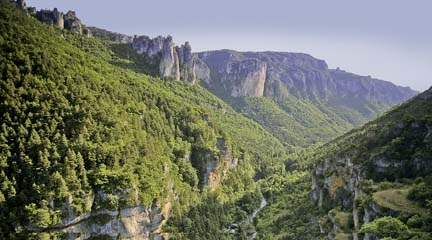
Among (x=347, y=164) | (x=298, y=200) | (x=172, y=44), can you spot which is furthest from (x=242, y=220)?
(x=172, y=44)

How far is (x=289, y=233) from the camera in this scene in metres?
72.1

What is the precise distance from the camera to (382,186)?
49.8 metres

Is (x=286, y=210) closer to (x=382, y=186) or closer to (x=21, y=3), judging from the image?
(x=382, y=186)

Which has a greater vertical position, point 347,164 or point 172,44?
point 172,44

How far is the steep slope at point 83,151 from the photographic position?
66.1 metres

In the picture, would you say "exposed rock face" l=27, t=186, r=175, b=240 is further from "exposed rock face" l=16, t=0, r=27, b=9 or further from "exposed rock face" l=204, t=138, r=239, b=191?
"exposed rock face" l=16, t=0, r=27, b=9

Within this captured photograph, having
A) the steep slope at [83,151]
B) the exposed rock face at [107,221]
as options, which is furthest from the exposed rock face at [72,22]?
the exposed rock face at [107,221]

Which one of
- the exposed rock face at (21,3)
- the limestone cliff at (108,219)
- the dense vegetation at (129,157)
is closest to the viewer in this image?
the dense vegetation at (129,157)

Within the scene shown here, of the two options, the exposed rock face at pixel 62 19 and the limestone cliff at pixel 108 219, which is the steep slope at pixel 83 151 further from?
the exposed rock face at pixel 62 19

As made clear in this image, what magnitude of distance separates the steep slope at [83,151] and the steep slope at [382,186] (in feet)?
102

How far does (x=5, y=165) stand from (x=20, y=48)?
2311cm

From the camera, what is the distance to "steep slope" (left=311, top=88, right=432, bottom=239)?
39781 millimetres

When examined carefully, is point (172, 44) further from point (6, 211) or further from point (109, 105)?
point (6, 211)

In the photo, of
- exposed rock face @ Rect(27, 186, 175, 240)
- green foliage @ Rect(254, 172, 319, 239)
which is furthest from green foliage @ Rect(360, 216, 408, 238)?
exposed rock face @ Rect(27, 186, 175, 240)
